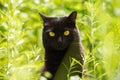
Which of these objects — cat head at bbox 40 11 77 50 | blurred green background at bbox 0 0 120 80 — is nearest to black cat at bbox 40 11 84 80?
cat head at bbox 40 11 77 50

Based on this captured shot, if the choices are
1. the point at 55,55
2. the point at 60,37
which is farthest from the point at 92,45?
the point at 55,55

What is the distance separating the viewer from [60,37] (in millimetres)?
3486

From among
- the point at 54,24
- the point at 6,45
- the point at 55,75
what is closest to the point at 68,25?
the point at 54,24

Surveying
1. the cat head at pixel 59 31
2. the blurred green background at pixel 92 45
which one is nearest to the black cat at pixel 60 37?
the cat head at pixel 59 31

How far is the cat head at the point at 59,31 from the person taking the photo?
3486 millimetres

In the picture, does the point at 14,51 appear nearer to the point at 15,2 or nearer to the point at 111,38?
the point at 15,2

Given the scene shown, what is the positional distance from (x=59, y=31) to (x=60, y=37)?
0.18 feet

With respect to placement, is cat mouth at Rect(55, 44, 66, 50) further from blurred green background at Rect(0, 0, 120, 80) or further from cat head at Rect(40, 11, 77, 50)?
blurred green background at Rect(0, 0, 120, 80)

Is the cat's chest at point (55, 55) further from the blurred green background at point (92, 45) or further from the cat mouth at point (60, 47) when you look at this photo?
the blurred green background at point (92, 45)

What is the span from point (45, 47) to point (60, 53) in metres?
0.15

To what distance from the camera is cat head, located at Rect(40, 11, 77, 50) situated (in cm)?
349

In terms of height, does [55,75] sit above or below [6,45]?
below

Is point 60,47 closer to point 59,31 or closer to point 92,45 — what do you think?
point 59,31

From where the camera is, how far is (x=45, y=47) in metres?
3.66
